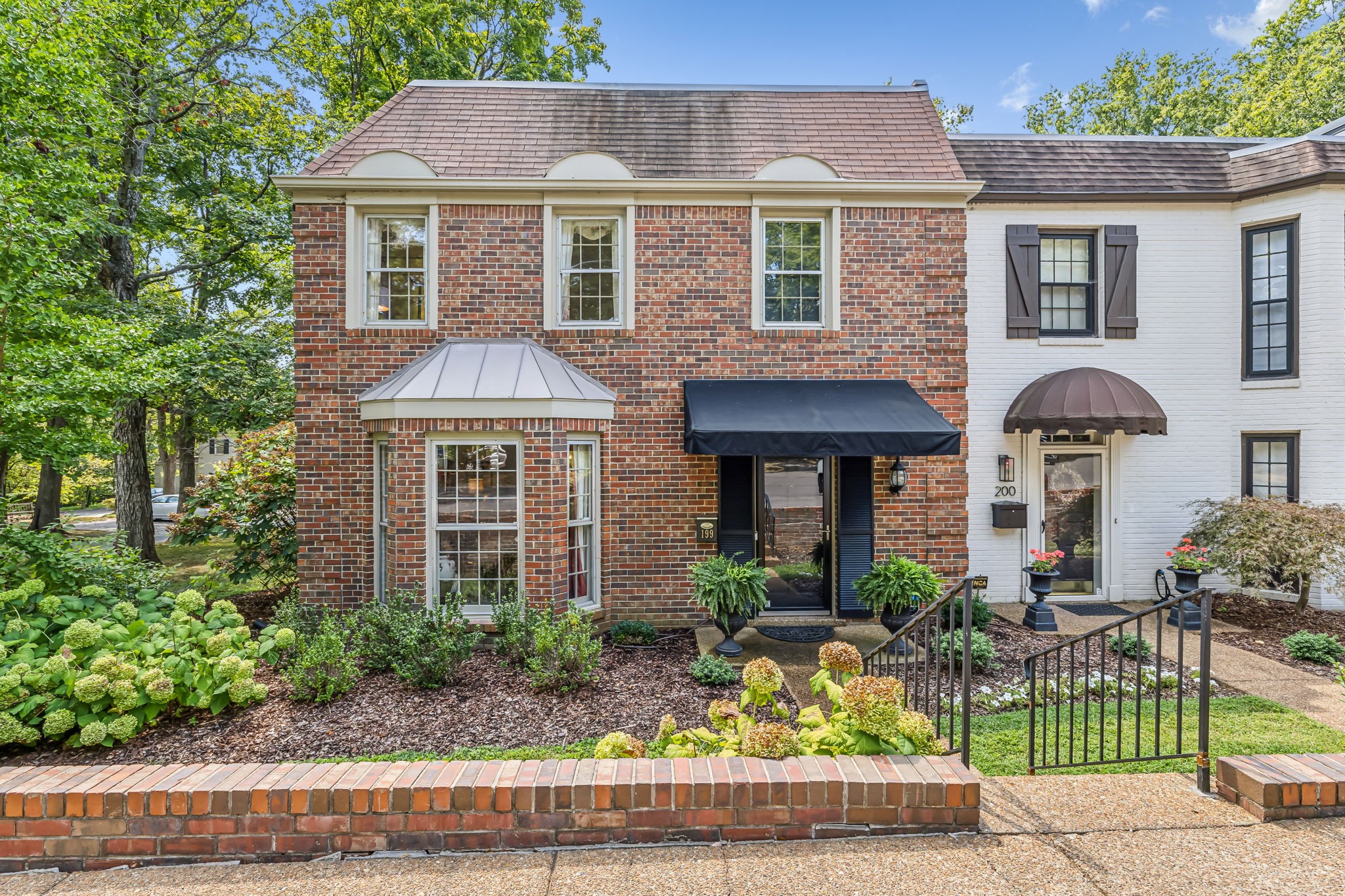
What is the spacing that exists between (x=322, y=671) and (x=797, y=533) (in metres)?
5.67

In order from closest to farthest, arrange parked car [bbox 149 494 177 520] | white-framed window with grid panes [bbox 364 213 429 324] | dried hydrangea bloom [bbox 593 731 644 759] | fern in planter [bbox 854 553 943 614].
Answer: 1. dried hydrangea bloom [bbox 593 731 644 759]
2. fern in planter [bbox 854 553 943 614]
3. white-framed window with grid panes [bbox 364 213 429 324]
4. parked car [bbox 149 494 177 520]

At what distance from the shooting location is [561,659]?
539 cm

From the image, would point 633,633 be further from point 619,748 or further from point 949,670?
point 949,670

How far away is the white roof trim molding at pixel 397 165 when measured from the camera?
25.0ft

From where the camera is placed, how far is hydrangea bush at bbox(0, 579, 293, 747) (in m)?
3.92

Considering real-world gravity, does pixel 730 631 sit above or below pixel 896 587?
below

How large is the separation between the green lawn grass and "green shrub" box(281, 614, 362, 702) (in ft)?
16.6

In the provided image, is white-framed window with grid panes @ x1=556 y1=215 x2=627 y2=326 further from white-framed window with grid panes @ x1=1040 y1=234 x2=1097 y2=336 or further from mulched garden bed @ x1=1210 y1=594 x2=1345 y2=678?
mulched garden bed @ x1=1210 y1=594 x2=1345 y2=678

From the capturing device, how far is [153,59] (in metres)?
11.3

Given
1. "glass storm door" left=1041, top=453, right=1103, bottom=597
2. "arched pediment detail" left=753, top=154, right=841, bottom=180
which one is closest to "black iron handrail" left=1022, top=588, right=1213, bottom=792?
"glass storm door" left=1041, top=453, right=1103, bottom=597

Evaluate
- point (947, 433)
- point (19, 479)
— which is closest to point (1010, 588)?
point (947, 433)

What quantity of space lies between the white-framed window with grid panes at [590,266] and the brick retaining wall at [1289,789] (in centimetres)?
709

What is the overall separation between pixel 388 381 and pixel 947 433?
6.83m

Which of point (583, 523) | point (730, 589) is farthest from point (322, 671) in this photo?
point (730, 589)
